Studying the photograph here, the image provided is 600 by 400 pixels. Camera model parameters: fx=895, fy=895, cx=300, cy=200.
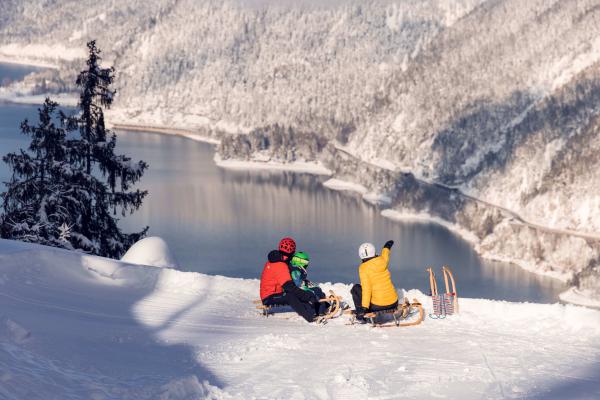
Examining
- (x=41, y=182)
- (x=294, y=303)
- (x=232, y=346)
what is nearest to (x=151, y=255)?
(x=41, y=182)

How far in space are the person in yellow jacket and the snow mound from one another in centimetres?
869

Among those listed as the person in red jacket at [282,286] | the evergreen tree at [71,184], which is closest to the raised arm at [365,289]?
the person in red jacket at [282,286]

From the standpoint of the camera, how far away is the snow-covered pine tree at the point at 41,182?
31250 millimetres

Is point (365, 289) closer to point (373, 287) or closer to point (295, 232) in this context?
point (373, 287)

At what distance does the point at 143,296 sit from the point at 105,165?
545 inches

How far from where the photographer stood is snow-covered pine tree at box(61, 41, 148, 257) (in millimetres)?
32312

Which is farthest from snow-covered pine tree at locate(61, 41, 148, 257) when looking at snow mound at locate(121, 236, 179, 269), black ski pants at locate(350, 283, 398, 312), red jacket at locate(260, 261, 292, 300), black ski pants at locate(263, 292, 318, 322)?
black ski pants at locate(350, 283, 398, 312)

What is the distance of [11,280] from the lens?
1911 cm

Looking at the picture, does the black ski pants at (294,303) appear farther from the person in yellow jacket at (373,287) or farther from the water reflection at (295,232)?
the water reflection at (295,232)

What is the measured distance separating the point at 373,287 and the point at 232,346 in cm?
404

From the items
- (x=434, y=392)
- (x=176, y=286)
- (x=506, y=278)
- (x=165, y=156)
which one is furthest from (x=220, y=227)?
(x=434, y=392)

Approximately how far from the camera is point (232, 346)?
16547mm

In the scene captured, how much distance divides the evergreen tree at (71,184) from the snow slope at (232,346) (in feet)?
31.0

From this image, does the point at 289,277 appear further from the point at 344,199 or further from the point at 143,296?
the point at 344,199
